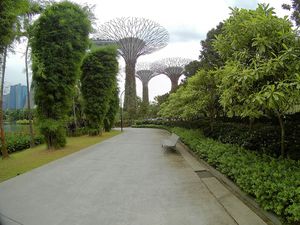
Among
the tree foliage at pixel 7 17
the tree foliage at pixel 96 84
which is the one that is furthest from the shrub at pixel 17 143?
the tree foliage at pixel 7 17

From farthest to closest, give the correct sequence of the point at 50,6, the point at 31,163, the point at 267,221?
1. the point at 50,6
2. the point at 31,163
3. the point at 267,221

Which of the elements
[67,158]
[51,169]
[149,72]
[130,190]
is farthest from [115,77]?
[149,72]

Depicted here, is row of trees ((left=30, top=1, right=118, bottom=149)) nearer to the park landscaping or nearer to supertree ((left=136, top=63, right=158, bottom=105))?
the park landscaping

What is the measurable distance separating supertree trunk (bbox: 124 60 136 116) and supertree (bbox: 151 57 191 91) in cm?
1041

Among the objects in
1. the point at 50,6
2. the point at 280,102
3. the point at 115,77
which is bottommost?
the point at 280,102

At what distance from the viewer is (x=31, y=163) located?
1049cm

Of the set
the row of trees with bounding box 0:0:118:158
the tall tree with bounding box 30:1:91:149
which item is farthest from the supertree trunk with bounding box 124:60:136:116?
the tall tree with bounding box 30:1:91:149

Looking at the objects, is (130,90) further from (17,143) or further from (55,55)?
(55,55)

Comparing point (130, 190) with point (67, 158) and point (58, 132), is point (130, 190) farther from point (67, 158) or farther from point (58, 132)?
point (58, 132)

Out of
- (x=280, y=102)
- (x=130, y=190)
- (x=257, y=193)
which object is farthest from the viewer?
(x=130, y=190)

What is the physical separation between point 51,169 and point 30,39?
814 cm

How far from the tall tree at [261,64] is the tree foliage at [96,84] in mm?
18680

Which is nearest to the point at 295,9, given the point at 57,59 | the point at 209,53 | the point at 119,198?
the point at 209,53

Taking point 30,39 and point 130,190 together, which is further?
point 30,39
